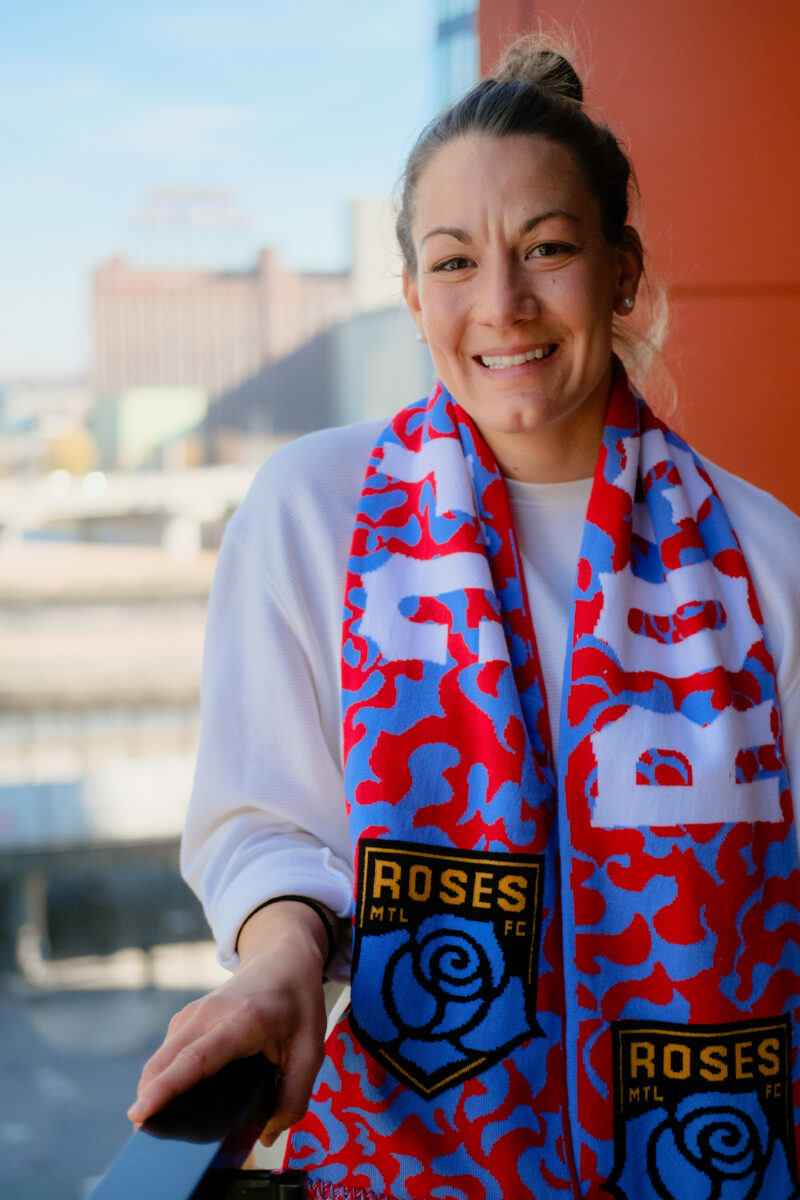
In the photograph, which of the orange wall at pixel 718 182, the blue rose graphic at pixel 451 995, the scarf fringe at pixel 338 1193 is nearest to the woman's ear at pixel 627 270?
the orange wall at pixel 718 182

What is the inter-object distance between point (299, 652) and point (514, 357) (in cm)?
34

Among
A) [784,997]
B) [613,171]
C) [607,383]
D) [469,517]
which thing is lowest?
[784,997]

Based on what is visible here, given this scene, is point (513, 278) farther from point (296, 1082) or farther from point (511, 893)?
point (296, 1082)

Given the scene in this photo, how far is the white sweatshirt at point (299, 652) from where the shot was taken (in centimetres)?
103

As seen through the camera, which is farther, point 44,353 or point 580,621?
point 44,353

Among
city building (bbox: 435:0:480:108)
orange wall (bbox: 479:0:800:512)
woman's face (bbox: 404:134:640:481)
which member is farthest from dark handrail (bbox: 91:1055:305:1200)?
city building (bbox: 435:0:480:108)

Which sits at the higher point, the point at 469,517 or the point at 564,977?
the point at 469,517

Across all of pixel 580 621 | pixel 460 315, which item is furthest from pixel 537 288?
pixel 580 621

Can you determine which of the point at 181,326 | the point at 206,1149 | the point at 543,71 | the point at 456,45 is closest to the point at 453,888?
the point at 206,1149

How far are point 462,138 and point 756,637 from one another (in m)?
0.56

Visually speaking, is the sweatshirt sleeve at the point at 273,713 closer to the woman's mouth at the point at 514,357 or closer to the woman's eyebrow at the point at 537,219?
the woman's mouth at the point at 514,357

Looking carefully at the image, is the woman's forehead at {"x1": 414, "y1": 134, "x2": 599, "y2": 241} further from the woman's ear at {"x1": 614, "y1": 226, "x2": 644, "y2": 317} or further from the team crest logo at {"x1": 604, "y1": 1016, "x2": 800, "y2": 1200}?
the team crest logo at {"x1": 604, "y1": 1016, "x2": 800, "y2": 1200}

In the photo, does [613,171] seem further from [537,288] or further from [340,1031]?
[340,1031]

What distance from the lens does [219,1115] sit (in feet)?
Answer: 2.25
